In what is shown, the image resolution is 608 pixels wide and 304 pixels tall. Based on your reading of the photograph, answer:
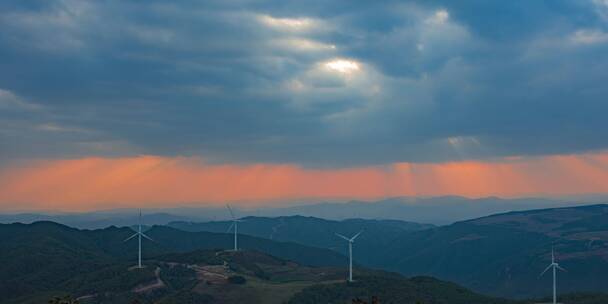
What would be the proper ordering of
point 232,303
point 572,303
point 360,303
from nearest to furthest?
point 360,303, point 572,303, point 232,303

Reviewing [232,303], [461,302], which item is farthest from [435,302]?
[232,303]

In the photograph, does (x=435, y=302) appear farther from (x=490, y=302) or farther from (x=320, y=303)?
(x=320, y=303)

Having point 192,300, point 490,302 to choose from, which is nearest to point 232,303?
point 192,300

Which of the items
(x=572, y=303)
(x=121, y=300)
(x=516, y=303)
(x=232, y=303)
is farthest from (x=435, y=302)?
(x=121, y=300)

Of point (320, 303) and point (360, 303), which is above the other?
point (360, 303)

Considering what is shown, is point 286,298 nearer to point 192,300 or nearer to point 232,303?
point 232,303

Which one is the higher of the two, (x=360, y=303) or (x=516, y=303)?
(x=360, y=303)

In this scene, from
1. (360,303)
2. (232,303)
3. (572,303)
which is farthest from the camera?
(232,303)

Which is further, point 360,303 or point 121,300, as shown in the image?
point 121,300
